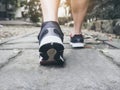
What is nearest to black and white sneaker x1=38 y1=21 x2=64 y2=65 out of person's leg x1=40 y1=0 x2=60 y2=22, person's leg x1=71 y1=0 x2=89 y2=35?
person's leg x1=40 y1=0 x2=60 y2=22

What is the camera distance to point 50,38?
6.21 feet

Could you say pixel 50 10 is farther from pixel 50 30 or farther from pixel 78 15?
pixel 78 15

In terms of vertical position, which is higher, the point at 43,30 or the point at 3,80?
the point at 43,30

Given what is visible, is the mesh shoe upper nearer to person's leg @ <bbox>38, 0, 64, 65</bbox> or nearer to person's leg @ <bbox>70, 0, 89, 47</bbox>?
person's leg @ <bbox>38, 0, 64, 65</bbox>

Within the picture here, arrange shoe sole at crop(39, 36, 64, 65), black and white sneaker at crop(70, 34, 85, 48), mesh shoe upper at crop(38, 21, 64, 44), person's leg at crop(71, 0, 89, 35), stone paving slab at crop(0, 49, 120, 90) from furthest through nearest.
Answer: black and white sneaker at crop(70, 34, 85, 48)
person's leg at crop(71, 0, 89, 35)
mesh shoe upper at crop(38, 21, 64, 44)
shoe sole at crop(39, 36, 64, 65)
stone paving slab at crop(0, 49, 120, 90)

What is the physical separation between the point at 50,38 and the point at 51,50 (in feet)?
0.29

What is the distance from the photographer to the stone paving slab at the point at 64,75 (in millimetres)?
1409

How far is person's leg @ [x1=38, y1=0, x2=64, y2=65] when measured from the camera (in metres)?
1.84

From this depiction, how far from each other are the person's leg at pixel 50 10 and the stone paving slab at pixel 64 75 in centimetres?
30

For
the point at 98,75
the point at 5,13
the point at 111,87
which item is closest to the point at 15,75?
the point at 98,75

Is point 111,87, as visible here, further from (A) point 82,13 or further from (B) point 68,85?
(A) point 82,13

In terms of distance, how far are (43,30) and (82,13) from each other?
77cm

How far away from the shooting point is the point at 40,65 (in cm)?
195

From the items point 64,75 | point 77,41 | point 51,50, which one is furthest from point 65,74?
point 77,41
